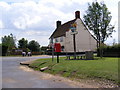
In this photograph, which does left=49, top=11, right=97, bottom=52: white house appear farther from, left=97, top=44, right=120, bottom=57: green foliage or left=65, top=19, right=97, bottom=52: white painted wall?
left=97, top=44, right=120, bottom=57: green foliage

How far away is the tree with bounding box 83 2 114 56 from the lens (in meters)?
25.9

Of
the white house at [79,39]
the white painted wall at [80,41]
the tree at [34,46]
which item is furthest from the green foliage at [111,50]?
the tree at [34,46]

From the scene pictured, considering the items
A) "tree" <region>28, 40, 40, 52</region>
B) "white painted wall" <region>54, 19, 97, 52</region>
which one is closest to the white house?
"white painted wall" <region>54, 19, 97, 52</region>

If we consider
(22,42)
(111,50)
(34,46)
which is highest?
(22,42)

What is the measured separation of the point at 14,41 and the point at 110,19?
64.5 m

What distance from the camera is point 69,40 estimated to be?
165ft

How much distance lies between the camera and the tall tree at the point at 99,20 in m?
25.9

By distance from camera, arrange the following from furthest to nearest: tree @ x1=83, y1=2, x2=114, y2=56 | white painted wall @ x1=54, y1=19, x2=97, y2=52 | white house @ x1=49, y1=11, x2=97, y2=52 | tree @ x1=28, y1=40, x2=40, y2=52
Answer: tree @ x1=28, y1=40, x2=40, y2=52, white painted wall @ x1=54, y1=19, x2=97, y2=52, white house @ x1=49, y1=11, x2=97, y2=52, tree @ x1=83, y1=2, x2=114, y2=56

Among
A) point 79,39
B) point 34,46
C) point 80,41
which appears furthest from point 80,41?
point 34,46

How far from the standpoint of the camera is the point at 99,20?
2609 centimetres

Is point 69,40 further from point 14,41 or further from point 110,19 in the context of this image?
point 14,41

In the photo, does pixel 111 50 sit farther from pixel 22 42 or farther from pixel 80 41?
pixel 22 42

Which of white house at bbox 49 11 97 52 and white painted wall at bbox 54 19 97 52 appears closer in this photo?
white house at bbox 49 11 97 52

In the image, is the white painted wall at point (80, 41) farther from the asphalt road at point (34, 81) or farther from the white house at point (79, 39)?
the asphalt road at point (34, 81)
